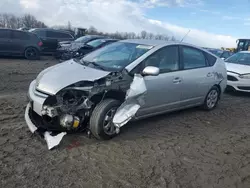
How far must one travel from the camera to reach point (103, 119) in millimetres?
3787

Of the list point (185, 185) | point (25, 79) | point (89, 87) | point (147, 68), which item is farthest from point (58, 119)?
point (25, 79)

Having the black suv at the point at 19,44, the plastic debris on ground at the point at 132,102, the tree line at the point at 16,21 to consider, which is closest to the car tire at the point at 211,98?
the plastic debris on ground at the point at 132,102

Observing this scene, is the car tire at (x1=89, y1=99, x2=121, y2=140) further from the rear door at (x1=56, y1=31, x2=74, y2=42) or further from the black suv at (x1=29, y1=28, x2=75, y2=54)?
the rear door at (x1=56, y1=31, x2=74, y2=42)

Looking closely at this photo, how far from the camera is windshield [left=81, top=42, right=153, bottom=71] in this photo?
4379 millimetres

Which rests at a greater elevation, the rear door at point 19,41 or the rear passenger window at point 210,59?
the rear passenger window at point 210,59

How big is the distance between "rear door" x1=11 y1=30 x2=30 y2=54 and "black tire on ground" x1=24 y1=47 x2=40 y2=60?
0.24 m

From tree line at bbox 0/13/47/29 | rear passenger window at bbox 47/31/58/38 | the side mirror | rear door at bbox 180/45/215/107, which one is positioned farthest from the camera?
tree line at bbox 0/13/47/29

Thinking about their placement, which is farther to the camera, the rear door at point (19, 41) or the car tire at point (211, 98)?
the rear door at point (19, 41)

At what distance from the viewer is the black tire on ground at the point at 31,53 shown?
13.2 metres

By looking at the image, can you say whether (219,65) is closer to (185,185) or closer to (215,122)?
(215,122)

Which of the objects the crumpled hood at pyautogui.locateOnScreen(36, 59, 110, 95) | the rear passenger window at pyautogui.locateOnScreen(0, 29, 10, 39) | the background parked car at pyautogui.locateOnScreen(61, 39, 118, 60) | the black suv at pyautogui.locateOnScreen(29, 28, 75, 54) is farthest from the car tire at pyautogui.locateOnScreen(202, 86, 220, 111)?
the black suv at pyautogui.locateOnScreen(29, 28, 75, 54)

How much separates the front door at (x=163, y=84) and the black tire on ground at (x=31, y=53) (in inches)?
402

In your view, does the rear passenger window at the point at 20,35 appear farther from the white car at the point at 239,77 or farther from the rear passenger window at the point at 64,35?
the white car at the point at 239,77

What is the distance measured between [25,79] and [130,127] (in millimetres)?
4910
